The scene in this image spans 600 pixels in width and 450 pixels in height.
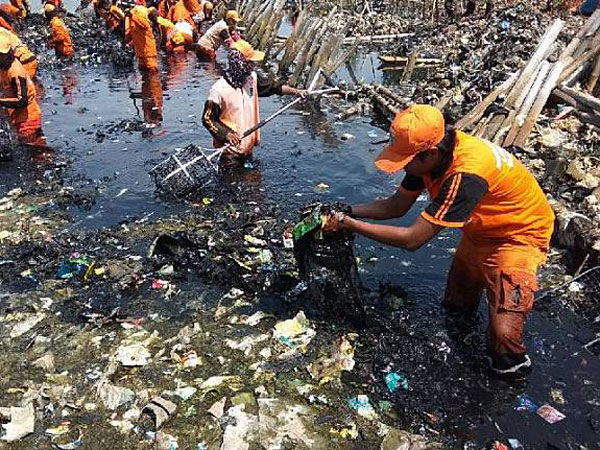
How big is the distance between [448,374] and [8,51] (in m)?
6.68

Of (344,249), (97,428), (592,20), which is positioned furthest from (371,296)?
(592,20)

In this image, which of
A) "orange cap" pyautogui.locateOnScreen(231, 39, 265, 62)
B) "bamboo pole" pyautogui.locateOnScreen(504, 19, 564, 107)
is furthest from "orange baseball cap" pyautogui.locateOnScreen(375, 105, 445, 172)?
"bamboo pole" pyautogui.locateOnScreen(504, 19, 564, 107)

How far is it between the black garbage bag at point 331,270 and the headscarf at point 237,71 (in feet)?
9.34

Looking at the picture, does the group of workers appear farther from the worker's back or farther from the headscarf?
the headscarf

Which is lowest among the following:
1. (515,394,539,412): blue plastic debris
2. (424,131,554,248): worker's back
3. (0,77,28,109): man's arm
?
(515,394,539,412): blue plastic debris

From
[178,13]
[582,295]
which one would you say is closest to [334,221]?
[582,295]

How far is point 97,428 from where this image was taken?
320cm

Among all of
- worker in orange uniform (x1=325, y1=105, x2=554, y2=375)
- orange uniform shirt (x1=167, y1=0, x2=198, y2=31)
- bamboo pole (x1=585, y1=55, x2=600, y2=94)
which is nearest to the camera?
worker in orange uniform (x1=325, y1=105, x2=554, y2=375)

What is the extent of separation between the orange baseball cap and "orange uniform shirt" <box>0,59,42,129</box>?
627 cm

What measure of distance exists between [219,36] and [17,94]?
592cm

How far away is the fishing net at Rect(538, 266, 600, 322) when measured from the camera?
13.7 ft

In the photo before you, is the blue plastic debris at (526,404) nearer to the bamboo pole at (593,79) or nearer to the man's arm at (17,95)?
the bamboo pole at (593,79)

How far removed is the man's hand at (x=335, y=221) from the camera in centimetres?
352

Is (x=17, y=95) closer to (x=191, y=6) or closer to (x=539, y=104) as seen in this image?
(x=539, y=104)
